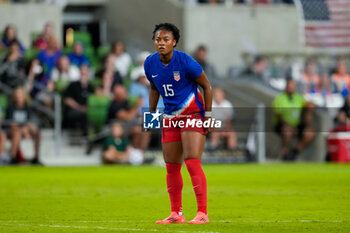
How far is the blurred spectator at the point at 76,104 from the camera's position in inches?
886

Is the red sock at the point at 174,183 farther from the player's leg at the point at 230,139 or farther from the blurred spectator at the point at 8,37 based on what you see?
the blurred spectator at the point at 8,37

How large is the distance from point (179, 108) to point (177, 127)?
0.66 feet

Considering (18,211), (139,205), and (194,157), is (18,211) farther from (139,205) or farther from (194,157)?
(194,157)

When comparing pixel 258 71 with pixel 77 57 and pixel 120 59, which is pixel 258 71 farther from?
pixel 77 57

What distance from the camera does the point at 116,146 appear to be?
22.1 metres

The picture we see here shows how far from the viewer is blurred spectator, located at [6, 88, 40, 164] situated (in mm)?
21359

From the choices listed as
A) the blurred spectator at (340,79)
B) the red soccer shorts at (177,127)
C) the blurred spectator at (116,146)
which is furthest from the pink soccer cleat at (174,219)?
the blurred spectator at (340,79)

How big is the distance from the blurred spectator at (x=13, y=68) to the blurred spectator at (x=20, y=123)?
1.30 metres

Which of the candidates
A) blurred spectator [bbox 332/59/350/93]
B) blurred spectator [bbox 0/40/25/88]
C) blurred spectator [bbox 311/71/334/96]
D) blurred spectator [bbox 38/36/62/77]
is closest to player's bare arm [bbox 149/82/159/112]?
blurred spectator [bbox 0/40/25/88]

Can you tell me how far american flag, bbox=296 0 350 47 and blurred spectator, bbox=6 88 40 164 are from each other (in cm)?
910

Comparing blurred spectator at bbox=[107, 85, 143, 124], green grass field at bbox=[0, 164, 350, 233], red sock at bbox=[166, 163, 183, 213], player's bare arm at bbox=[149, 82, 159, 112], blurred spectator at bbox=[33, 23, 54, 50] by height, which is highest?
blurred spectator at bbox=[33, 23, 54, 50]

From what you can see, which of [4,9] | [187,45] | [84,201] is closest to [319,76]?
[187,45]

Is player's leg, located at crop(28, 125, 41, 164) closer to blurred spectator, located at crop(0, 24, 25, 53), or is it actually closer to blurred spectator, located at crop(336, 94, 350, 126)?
blurred spectator, located at crop(0, 24, 25, 53)

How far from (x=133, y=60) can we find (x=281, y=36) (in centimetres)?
540
